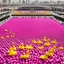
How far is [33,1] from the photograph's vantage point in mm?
18734

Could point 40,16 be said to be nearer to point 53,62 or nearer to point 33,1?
point 53,62

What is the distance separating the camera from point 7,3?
1853cm

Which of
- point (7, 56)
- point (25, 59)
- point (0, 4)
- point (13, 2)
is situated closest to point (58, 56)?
point (25, 59)

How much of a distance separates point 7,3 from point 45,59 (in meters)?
16.1

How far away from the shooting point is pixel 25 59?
2.82 meters

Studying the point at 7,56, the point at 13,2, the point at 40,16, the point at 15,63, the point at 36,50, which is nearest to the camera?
the point at 15,63

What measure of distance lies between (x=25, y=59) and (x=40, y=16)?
6.34 meters

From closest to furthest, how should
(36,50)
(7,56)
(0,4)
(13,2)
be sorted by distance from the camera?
1. (7,56)
2. (36,50)
3. (0,4)
4. (13,2)

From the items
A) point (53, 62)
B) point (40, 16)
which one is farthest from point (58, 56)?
point (40, 16)

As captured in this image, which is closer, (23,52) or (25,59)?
(25,59)

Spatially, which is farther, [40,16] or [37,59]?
[40,16]

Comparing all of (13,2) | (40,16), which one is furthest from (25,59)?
(13,2)

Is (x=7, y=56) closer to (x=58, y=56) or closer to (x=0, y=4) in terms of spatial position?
(x=58, y=56)

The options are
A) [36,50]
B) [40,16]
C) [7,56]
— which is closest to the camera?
[7,56]
